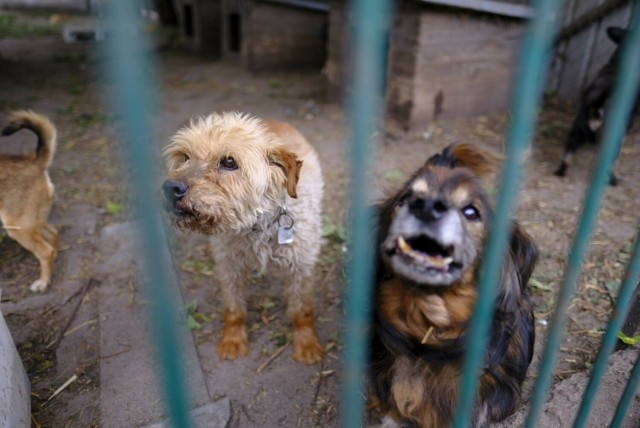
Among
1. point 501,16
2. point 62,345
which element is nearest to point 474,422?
point 62,345

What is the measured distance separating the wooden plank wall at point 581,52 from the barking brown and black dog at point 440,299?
17.9ft

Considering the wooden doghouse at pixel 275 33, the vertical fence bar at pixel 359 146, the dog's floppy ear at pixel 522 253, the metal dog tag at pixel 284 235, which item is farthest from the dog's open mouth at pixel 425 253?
the wooden doghouse at pixel 275 33

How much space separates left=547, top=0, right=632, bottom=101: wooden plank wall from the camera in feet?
20.8

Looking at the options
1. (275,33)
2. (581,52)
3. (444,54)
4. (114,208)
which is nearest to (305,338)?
(114,208)

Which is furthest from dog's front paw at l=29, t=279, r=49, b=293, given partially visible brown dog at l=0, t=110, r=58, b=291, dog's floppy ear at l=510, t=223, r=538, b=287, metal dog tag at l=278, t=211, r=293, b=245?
dog's floppy ear at l=510, t=223, r=538, b=287

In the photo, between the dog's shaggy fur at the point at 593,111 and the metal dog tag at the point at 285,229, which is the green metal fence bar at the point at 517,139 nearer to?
the metal dog tag at the point at 285,229

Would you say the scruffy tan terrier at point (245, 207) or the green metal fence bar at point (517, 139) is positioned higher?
the green metal fence bar at point (517, 139)

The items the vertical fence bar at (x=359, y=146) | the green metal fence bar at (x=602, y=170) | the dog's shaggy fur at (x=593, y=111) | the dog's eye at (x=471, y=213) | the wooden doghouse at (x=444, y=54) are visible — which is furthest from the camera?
the wooden doghouse at (x=444, y=54)

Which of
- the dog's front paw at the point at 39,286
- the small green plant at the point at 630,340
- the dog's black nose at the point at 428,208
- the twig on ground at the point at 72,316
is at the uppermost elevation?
the dog's black nose at the point at 428,208

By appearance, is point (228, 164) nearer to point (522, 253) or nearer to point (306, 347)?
point (306, 347)

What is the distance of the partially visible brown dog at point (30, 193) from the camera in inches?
131

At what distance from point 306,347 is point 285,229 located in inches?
33.0

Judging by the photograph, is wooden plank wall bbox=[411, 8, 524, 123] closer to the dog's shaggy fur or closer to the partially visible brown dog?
the dog's shaggy fur

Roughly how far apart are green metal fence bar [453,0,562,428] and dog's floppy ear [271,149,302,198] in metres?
1.55
